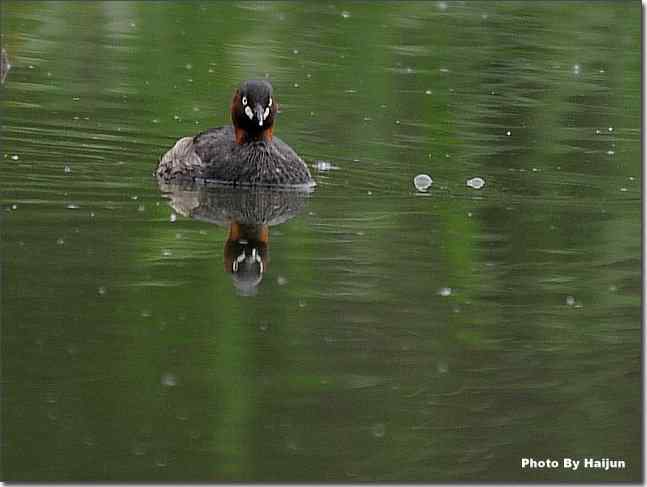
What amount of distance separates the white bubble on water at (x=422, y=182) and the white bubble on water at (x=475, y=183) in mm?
286

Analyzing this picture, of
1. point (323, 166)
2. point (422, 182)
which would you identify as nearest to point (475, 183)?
point (422, 182)

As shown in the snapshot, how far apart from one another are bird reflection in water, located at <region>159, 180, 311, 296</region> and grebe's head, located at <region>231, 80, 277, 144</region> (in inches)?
21.5

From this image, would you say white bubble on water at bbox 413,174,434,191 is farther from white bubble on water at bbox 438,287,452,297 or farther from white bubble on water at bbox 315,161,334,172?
white bubble on water at bbox 438,287,452,297

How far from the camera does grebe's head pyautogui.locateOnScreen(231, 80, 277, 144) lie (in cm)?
1420

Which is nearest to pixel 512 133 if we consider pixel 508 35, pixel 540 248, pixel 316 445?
pixel 540 248

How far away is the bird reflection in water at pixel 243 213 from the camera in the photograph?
11.1 metres

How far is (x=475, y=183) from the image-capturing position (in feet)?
46.9

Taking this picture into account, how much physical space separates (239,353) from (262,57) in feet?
39.4

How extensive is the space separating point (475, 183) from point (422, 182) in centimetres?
43

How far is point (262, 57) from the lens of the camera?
21078 millimetres

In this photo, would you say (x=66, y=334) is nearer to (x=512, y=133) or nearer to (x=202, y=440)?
(x=202, y=440)

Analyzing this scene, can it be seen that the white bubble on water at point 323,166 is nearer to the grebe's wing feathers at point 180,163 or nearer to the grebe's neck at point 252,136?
the grebe's neck at point 252,136

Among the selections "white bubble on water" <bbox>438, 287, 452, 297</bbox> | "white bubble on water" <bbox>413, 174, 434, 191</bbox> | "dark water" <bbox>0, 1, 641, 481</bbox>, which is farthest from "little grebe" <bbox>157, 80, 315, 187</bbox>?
"white bubble on water" <bbox>438, 287, 452, 297</bbox>

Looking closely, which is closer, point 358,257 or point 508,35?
point 358,257
